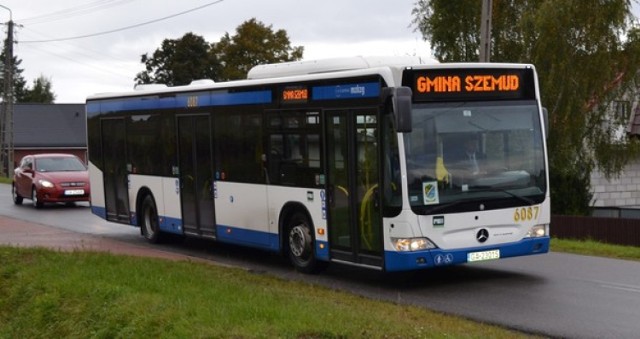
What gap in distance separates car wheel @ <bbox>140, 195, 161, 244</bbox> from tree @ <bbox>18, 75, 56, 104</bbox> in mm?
137686

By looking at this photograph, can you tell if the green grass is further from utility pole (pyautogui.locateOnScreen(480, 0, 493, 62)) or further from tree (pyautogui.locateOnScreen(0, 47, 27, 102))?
tree (pyautogui.locateOnScreen(0, 47, 27, 102))

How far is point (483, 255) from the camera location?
13289 millimetres

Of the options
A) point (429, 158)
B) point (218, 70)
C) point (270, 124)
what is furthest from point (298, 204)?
point (218, 70)

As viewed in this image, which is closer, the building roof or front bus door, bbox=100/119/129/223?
front bus door, bbox=100/119/129/223

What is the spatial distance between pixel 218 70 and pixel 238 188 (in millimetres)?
63413

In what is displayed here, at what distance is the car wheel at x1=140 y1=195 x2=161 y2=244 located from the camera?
2008 cm

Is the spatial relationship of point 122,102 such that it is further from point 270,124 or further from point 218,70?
point 218,70

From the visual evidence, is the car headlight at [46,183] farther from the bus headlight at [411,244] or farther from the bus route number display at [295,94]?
the bus headlight at [411,244]

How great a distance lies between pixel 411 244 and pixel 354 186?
1.25 meters

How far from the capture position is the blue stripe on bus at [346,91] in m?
13.3

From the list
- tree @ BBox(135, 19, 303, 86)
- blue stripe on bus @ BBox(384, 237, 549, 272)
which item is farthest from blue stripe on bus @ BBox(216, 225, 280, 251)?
tree @ BBox(135, 19, 303, 86)

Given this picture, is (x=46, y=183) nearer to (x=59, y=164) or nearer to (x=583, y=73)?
(x=59, y=164)

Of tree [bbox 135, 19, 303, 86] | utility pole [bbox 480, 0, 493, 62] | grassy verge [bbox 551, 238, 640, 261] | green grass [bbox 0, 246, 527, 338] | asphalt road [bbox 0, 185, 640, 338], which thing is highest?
tree [bbox 135, 19, 303, 86]

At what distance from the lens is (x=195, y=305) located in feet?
35.1
